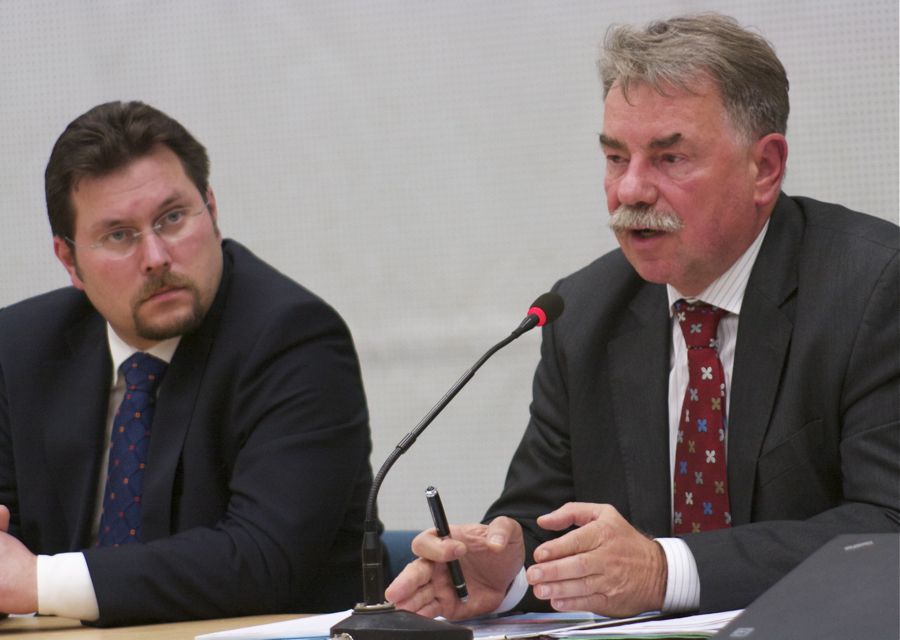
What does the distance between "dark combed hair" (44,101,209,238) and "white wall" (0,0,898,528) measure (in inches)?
32.7

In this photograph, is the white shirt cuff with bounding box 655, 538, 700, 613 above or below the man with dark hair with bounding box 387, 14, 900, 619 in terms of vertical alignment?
below

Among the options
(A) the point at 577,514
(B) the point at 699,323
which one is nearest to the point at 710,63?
(B) the point at 699,323

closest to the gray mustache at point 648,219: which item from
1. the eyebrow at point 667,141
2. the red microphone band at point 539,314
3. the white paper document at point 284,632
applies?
the eyebrow at point 667,141

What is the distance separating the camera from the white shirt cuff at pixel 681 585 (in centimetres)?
170

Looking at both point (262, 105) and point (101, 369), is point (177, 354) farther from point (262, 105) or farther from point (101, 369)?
point (262, 105)

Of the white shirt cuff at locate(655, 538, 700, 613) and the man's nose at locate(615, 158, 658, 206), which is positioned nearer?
the white shirt cuff at locate(655, 538, 700, 613)

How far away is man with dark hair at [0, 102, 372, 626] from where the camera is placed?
2.38m

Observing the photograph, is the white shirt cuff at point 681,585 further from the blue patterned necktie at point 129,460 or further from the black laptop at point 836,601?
the blue patterned necktie at point 129,460

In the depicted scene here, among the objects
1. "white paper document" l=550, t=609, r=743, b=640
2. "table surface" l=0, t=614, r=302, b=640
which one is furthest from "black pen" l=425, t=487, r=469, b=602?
"table surface" l=0, t=614, r=302, b=640

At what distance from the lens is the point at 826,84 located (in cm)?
305

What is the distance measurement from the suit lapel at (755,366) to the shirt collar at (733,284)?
0.04 m

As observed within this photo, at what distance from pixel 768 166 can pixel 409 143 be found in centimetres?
140

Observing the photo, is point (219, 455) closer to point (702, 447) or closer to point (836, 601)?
point (702, 447)

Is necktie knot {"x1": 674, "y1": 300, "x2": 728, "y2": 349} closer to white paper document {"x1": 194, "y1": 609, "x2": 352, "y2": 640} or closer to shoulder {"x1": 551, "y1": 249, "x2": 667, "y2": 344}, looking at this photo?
shoulder {"x1": 551, "y1": 249, "x2": 667, "y2": 344}
